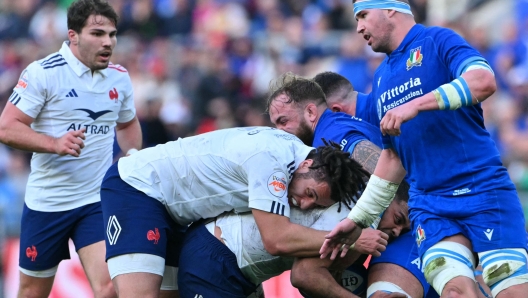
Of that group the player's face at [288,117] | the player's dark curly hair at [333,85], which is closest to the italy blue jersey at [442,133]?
the player's face at [288,117]

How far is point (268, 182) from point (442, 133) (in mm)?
1104

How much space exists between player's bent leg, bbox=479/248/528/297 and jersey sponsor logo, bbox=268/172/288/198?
129cm

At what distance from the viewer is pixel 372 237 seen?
5.39 metres

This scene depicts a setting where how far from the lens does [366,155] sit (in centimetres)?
600

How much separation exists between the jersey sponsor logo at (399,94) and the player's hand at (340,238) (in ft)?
2.62

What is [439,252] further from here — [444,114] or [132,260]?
[132,260]

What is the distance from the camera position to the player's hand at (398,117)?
15.6 ft

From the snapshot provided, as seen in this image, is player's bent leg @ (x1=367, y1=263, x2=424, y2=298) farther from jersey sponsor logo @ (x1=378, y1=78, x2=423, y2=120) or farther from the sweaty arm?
jersey sponsor logo @ (x1=378, y1=78, x2=423, y2=120)

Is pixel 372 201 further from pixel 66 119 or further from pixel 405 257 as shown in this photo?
pixel 66 119

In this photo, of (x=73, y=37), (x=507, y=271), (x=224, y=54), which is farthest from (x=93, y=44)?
(x=224, y=54)

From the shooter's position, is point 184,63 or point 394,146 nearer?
point 394,146

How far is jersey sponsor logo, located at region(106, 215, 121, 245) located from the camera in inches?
226

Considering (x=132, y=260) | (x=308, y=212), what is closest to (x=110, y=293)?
(x=132, y=260)

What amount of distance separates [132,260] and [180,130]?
8479mm
